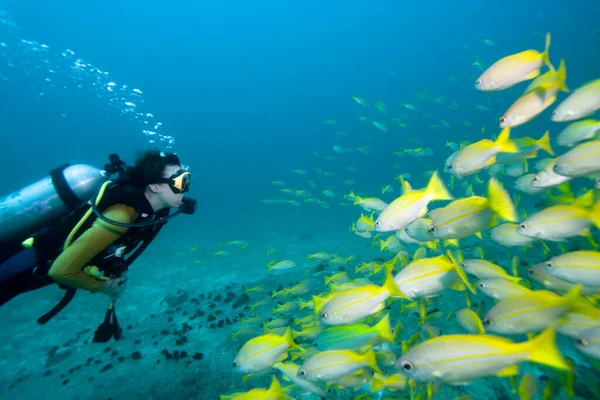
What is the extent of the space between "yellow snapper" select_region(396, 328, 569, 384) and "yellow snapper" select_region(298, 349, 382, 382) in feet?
2.90

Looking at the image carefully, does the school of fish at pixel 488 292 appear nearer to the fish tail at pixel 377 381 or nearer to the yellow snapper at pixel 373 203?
the fish tail at pixel 377 381

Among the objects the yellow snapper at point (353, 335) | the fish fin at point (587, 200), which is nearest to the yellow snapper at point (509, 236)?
the fish fin at point (587, 200)

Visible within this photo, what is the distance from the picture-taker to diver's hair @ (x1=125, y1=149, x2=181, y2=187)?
3768mm

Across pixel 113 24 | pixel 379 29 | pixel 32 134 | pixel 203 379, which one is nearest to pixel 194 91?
pixel 113 24

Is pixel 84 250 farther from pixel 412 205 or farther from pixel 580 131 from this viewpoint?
pixel 580 131

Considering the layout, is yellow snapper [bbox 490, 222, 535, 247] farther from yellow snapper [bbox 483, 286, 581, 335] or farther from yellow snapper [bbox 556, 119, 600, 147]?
yellow snapper [bbox 483, 286, 581, 335]

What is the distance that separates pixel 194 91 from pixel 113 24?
51.8 m

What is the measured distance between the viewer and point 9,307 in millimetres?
13000

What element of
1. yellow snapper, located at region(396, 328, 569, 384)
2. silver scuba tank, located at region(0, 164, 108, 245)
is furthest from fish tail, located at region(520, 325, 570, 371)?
silver scuba tank, located at region(0, 164, 108, 245)

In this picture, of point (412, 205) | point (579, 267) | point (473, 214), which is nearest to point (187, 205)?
point (412, 205)

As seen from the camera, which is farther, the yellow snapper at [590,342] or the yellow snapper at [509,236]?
the yellow snapper at [509,236]

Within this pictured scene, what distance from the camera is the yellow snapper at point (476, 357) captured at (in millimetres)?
1745

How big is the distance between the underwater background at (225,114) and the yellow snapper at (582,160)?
3.30m

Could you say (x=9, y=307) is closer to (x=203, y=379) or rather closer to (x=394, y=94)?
(x=203, y=379)
